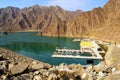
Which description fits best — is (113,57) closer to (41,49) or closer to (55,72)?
(55,72)

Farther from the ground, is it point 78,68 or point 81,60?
point 78,68

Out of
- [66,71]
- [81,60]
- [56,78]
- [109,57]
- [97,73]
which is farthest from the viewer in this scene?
[81,60]

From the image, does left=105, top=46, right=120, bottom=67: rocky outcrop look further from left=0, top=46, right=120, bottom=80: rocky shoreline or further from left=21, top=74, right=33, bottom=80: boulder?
left=21, top=74, right=33, bottom=80: boulder

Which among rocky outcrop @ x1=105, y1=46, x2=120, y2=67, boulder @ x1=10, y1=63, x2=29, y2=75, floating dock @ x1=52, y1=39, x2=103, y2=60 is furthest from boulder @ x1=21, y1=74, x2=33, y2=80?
floating dock @ x1=52, y1=39, x2=103, y2=60

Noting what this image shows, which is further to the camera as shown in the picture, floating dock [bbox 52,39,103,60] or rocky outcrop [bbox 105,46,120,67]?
floating dock [bbox 52,39,103,60]

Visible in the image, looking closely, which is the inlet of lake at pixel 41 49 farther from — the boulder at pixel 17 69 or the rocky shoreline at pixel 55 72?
the boulder at pixel 17 69

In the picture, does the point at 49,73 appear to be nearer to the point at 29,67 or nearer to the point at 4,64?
the point at 29,67

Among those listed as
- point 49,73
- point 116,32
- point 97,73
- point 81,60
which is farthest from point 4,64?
point 116,32

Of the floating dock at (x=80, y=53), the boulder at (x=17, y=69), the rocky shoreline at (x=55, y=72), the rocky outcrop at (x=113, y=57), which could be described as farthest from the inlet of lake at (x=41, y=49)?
the boulder at (x=17, y=69)

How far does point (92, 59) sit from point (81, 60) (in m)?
3.23

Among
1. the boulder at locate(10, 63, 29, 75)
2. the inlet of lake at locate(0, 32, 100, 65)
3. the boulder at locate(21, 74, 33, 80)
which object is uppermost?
the boulder at locate(10, 63, 29, 75)

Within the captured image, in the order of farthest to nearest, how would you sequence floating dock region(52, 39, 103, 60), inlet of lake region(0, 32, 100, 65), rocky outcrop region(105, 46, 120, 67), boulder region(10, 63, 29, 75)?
floating dock region(52, 39, 103, 60) → inlet of lake region(0, 32, 100, 65) → rocky outcrop region(105, 46, 120, 67) → boulder region(10, 63, 29, 75)

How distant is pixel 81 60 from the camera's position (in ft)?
206

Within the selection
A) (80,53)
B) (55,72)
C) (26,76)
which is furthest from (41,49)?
(26,76)
